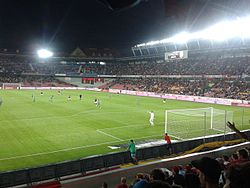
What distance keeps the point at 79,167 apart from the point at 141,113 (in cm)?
2242

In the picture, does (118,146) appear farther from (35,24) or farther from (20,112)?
(35,24)

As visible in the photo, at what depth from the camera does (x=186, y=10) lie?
17.6m

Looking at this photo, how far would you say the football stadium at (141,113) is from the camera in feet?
38.7

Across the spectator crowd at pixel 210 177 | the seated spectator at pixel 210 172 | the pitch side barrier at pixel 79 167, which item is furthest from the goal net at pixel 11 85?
the seated spectator at pixel 210 172

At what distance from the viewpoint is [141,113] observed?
3625 cm

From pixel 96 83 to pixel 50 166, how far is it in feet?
309

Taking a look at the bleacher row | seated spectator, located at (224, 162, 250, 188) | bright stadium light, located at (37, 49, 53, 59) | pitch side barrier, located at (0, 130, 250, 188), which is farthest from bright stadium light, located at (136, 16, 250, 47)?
seated spectator, located at (224, 162, 250, 188)

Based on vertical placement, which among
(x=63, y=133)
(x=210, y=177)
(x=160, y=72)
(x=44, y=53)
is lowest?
(x=63, y=133)

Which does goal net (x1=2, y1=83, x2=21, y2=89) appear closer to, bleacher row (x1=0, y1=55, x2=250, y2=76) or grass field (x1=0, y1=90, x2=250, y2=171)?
bleacher row (x1=0, y1=55, x2=250, y2=76)

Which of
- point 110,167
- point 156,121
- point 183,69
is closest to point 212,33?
point 183,69

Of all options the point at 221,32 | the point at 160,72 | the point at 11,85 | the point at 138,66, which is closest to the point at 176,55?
the point at 160,72

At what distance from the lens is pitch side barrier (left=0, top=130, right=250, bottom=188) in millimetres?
12602

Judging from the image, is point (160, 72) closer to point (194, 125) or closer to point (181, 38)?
point (181, 38)

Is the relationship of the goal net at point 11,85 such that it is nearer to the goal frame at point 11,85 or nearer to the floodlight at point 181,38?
the goal frame at point 11,85
